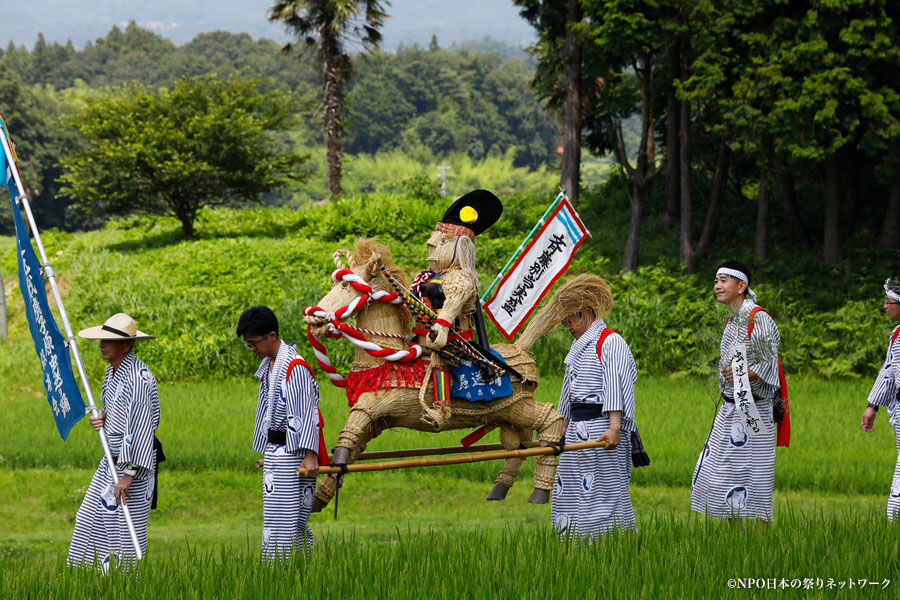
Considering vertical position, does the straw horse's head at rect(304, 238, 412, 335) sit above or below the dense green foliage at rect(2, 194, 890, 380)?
below

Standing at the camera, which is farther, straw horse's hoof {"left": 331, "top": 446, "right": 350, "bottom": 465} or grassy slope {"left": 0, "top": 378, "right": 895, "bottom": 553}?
grassy slope {"left": 0, "top": 378, "right": 895, "bottom": 553}

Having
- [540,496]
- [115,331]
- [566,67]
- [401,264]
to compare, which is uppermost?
[566,67]

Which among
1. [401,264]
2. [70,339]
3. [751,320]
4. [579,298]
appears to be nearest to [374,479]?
[579,298]

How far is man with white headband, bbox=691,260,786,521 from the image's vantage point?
21.8 ft

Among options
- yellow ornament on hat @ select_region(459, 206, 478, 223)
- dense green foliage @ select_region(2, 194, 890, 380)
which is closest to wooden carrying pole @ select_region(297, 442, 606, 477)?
yellow ornament on hat @ select_region(459, 206, 478, 223)

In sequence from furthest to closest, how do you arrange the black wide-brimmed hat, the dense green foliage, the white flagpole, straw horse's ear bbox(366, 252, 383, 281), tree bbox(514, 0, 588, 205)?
tree bbox(514, 0, 588, 205)
the dense green foliage
the black wide-brimmed hat
straw horse's ear bbox(366, 252, 383, 281)
the white flagpole

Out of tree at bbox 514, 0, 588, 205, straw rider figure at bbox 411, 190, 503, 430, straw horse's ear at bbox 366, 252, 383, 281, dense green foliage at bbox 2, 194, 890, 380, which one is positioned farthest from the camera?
tree at bbox 514, 0, 588, 205

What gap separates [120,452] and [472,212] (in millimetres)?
2754

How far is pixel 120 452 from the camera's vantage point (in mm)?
6168

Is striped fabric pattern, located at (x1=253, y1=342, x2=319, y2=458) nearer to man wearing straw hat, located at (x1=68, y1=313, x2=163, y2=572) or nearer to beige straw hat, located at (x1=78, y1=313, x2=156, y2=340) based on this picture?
man wearing straw hat, located at (x1=68, y1=313, x2=163, y2=572)

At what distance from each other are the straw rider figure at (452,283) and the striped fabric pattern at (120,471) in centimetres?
173

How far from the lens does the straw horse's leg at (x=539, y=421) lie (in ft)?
22.8

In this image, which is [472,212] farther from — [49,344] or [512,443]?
[49,344]

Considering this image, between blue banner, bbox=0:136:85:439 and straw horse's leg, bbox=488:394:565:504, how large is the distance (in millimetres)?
2682
